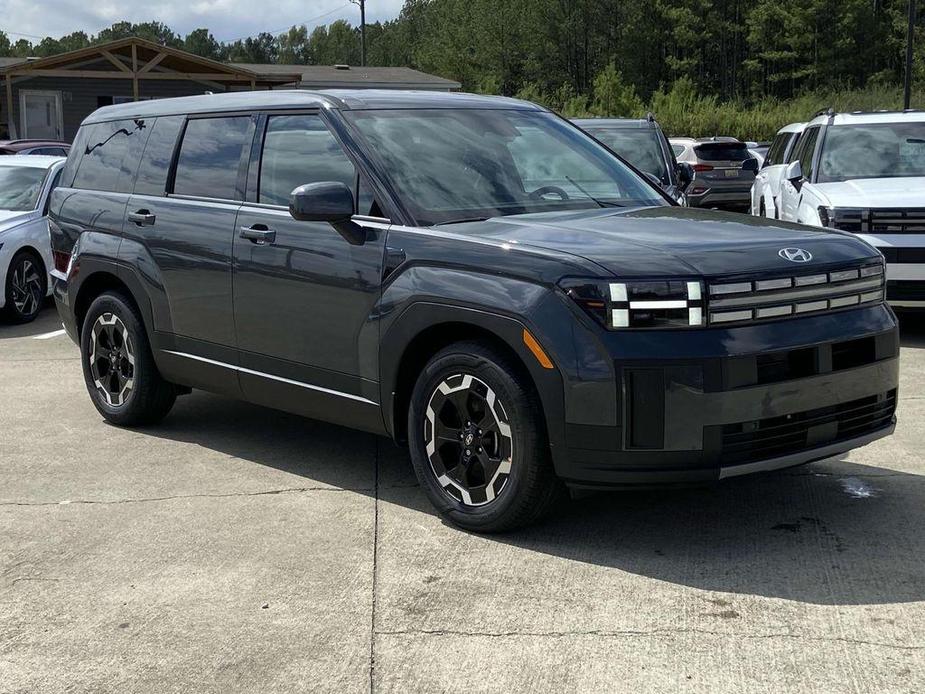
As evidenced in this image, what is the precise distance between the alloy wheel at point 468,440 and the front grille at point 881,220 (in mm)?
5670

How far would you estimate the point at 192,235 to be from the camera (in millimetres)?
6402

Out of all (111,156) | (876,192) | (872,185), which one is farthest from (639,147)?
(111,156)

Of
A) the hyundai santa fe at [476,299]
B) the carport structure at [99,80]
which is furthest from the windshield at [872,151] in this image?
the carport structure at [99,80]

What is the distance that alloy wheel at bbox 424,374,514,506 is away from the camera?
4.95 metres

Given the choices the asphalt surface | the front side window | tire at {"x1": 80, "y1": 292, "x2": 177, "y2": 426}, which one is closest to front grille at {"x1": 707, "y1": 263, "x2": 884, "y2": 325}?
the asphalt surface

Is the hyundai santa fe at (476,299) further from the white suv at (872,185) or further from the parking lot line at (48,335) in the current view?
the parking lot line at (48,335)

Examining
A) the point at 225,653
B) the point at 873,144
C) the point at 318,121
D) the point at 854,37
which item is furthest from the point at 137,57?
the point at 854,37

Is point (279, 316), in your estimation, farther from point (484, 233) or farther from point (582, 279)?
point (582, 279)

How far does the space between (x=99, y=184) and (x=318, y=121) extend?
6.67 feet

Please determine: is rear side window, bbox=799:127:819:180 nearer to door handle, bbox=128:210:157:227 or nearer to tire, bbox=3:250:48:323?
door handle, bbox=128:210:157:227

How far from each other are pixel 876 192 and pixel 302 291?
606 cm

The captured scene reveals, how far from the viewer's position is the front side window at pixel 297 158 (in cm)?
575

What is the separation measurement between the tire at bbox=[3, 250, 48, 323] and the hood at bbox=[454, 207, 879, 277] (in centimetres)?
804

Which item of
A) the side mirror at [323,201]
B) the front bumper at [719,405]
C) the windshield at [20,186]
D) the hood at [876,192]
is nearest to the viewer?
the front bumper at [719,405]
